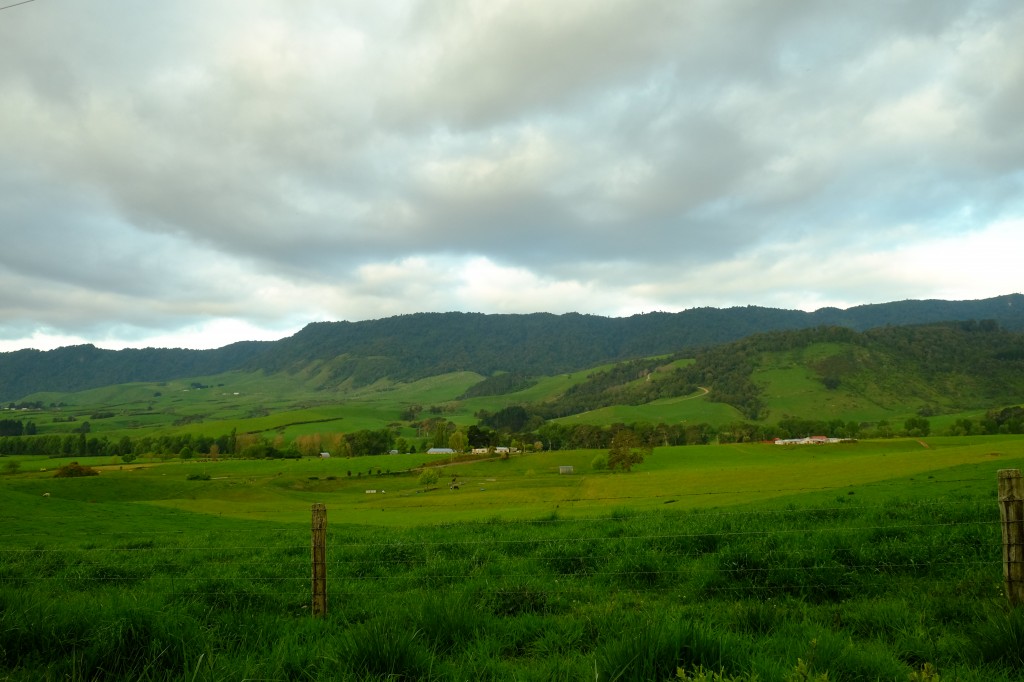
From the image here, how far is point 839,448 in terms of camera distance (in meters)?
104

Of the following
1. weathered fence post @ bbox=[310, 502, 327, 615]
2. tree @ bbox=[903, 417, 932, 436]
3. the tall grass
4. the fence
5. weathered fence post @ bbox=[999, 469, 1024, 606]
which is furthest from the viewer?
tree @ bbox=[903, 417, 932, 436]

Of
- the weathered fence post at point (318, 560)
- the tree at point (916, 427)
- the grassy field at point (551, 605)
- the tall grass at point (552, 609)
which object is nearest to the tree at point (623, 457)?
the tree at point (916, 427)

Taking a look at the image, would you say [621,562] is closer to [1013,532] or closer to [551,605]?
[551,605]

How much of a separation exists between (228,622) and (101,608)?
1432 mm

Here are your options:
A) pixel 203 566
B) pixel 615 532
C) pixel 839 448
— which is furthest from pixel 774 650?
pixel 839 448

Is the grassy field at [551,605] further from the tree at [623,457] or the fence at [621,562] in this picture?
the tree at [623,457]

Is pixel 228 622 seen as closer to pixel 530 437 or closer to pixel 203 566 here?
pixel 203 566

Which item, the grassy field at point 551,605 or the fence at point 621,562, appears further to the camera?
the fence at point 621,562

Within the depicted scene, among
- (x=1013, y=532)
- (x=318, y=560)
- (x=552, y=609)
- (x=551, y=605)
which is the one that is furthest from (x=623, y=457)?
(x=318, y=560)

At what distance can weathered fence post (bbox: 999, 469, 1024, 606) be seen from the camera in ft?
24.1

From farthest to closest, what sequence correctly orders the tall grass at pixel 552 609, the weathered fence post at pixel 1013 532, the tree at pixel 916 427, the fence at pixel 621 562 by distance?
the tree at pixel 916 427, the fence at pixel 621 562, the weathered fence post at pixel 1013 532, the tall grass at pixel 552 609

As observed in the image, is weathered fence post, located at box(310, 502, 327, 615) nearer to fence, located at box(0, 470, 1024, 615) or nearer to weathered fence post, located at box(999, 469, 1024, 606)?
fence, located at box(0, 470, 1024, 615)

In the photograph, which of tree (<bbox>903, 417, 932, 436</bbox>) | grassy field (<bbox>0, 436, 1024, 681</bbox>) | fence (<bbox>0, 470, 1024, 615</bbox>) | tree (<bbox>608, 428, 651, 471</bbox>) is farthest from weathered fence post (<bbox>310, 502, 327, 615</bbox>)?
tree (<bbox>903, 417, 932, 436</bbox>)

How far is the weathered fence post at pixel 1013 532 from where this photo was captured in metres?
7.35
